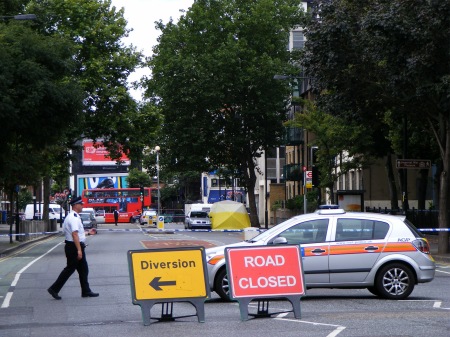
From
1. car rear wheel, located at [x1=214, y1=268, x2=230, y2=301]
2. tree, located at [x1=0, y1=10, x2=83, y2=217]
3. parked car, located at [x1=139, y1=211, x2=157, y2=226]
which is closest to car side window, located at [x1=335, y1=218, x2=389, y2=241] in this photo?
car rear wheel, located at [x1=214, y1=268, x2=230, y2=301]

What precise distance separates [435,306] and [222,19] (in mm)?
47081

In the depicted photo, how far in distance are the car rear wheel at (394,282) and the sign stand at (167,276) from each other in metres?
4.24

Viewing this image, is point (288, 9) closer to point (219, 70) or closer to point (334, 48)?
point (219, 70)

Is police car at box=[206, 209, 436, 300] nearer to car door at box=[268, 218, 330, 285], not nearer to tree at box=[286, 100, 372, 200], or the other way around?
car door at box=[268, 218, 330, 285]

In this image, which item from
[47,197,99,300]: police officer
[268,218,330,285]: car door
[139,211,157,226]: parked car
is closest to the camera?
[268,218,330,285]: car door

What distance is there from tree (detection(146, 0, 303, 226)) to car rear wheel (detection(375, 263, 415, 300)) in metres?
42.4

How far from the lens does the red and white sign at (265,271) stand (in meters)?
12.9

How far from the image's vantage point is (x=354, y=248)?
52.6ft

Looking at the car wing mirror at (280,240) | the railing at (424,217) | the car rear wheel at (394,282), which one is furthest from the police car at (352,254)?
the railing at (424,217)

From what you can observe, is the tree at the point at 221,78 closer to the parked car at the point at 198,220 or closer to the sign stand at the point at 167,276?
the parked car at the point at 198,220

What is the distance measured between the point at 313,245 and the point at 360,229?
2.83 ft

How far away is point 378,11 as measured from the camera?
93.2 feet

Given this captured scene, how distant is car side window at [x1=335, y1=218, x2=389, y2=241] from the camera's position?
53.0ft

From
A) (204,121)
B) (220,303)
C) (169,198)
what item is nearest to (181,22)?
(204,121)
